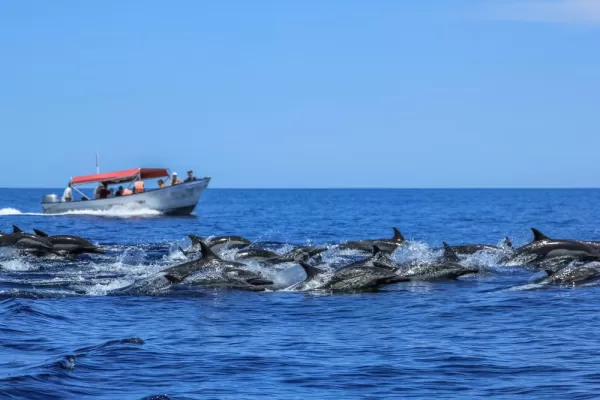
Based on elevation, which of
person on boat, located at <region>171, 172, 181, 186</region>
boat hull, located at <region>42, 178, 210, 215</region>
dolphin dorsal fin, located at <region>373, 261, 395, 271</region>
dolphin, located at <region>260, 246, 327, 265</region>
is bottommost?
dolphin, located at <region>260, 246, 327, 265</region>

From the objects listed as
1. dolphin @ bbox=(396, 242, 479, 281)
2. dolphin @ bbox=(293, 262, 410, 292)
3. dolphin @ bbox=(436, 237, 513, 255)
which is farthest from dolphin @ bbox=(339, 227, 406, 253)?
dolphin @ bbox=(293, 262, 410, 292)

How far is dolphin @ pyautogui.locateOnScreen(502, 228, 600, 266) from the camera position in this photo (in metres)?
26.0

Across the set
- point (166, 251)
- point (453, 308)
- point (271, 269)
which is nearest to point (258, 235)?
point (166, 251)

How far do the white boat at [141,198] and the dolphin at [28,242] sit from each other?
2936cm

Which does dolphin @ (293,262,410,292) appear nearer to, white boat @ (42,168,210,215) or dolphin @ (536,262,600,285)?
dolphin @ (536,262,600,285)

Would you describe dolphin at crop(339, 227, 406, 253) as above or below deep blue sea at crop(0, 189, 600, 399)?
above

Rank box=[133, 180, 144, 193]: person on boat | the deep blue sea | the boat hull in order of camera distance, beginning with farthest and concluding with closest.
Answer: box=[133, 180, 144, 193]: person on boat → the boat hull → the deep blue sea

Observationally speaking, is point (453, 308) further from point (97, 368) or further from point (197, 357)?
point (97, 368)

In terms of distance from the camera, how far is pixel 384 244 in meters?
30.1

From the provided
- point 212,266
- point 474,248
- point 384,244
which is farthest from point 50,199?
point 212,266

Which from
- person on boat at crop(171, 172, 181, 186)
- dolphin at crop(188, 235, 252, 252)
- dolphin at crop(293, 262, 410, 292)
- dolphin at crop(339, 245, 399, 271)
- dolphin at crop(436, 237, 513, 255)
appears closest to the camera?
dolphin at crop(293, 262, 410, 292)

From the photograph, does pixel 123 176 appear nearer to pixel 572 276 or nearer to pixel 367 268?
pixel 367 268

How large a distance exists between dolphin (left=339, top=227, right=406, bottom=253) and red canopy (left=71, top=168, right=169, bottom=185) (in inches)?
1285

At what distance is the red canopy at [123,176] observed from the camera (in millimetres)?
62750
